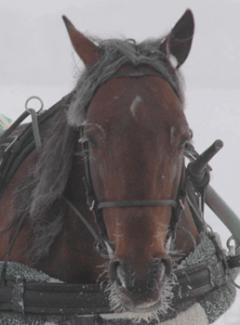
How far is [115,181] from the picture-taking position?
1.86 meters

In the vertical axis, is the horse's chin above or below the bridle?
below

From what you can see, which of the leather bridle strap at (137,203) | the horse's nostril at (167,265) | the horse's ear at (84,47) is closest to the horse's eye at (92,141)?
the leather bridle strap at (137,203)

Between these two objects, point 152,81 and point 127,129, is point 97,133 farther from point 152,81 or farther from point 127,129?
point 152,81

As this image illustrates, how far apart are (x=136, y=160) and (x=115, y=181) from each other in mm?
83

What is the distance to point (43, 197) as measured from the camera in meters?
2.18

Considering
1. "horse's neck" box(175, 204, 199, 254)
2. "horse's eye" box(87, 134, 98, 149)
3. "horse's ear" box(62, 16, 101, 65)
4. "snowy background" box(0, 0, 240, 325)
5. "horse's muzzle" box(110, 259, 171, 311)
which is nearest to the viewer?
"horse's muzzle" box(110, 259, 171, 311)

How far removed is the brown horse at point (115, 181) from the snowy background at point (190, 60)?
220 inches

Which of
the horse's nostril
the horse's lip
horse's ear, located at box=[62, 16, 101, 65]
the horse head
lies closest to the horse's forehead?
the horse head

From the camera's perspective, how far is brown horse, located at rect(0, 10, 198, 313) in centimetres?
182

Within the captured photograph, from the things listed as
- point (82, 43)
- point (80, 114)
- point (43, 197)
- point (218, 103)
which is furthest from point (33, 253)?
point (218, 103)

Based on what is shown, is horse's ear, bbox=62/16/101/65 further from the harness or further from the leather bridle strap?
the leather bridle strap

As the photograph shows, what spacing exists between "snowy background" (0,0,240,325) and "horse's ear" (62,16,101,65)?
5.80 metres

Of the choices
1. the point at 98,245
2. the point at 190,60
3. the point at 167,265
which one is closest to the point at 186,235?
the point at 98,245

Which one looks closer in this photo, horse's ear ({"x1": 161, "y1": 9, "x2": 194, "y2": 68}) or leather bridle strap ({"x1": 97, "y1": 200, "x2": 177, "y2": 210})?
leather bridle strap ({"x1": 97, "y1": 200, "x2": 177, "y2": 210})
